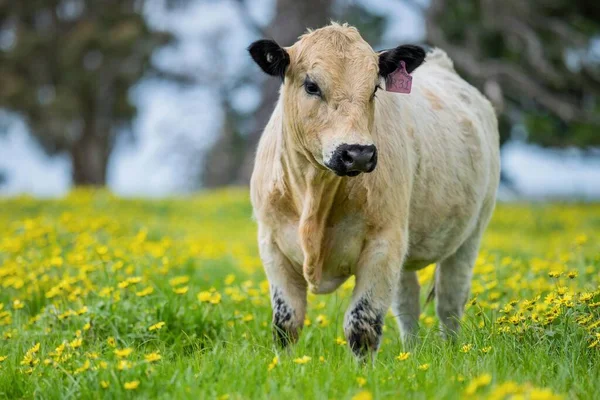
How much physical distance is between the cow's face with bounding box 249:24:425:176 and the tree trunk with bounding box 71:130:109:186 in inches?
940

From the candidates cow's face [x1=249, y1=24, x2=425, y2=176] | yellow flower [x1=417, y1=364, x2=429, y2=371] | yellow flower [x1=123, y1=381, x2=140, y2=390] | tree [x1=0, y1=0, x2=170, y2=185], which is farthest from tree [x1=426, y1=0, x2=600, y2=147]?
yellow flower [x1=123, y1=381, x2=140, y2=390]

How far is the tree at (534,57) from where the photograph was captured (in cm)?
1616

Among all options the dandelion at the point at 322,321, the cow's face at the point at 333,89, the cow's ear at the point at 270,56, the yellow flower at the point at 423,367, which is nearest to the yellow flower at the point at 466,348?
the yellow flower at the point at 423,367

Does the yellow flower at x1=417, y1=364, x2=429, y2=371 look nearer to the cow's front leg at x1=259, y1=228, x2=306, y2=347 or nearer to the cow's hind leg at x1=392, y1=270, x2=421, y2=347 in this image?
the cow's front leg at x1=259, y1=228, x2=306, y2=347

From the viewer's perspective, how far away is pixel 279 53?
16.6ft

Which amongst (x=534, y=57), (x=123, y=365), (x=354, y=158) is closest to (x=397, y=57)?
(x=354, y=158)

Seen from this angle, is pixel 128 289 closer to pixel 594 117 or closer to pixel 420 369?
pixel 420 369

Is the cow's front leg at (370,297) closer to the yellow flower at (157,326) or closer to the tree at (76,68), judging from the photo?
the yellow flower at (157,326)

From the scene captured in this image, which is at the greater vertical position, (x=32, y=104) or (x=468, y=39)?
(x=468, y=39)

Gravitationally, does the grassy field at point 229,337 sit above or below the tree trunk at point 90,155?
above

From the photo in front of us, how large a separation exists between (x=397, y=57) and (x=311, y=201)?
1.11 m

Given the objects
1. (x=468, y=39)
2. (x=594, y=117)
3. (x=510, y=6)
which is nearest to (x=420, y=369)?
(x=594, y=117)

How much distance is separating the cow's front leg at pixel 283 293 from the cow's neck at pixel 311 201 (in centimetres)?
21

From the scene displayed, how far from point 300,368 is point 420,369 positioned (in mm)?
636
